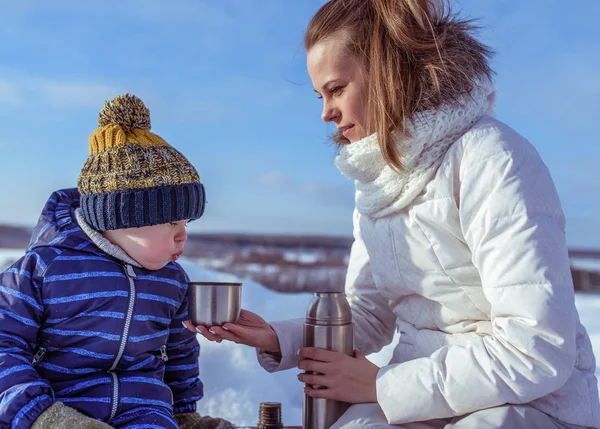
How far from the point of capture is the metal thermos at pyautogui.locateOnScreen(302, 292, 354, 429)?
1.95 m

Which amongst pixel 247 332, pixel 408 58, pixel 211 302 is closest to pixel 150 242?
pixel 211 302

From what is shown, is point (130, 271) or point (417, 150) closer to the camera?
point (417, 150)

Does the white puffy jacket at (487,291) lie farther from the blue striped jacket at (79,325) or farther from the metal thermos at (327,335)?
the blue striped jacket at (79,325)

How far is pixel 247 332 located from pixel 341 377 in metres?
0.36

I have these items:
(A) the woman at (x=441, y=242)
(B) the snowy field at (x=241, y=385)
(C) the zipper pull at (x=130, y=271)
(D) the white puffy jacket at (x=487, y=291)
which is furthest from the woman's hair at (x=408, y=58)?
(B) the snowy field at (x=241, y=385)

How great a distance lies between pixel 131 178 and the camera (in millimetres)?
1990

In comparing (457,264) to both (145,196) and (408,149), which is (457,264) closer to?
(408,149)

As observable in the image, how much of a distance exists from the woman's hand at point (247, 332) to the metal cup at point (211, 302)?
2 cm

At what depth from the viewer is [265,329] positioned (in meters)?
2.21

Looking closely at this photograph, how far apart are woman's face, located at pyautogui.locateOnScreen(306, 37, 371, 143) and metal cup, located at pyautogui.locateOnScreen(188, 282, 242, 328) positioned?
62 centimetres

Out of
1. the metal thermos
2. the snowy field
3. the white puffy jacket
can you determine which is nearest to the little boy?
the metal thermos

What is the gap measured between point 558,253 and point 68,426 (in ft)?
4.51

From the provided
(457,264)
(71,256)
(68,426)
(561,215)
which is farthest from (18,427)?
(561,215)

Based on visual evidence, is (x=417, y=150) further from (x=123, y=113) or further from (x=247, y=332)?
(x=123, y=113)
